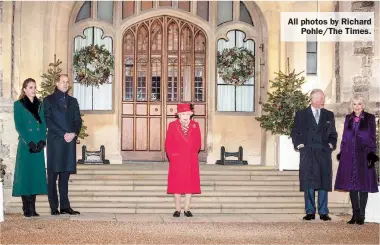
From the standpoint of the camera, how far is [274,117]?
42.4ft

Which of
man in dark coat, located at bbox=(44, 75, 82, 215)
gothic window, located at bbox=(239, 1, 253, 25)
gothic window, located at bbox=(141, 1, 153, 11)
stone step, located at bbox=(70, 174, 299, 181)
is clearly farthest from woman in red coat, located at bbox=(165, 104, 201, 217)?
gothic window, located at bbox=(239, 1, 253, 25)

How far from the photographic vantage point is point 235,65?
1495 centimetres

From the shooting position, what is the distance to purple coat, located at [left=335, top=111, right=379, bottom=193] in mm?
9609

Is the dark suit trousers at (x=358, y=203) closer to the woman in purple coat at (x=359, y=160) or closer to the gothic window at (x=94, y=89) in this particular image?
the woman in purple coat at (x=359, y=160)

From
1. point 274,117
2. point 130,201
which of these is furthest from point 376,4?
point 130,201

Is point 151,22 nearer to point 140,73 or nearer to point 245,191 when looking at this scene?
point 140,73

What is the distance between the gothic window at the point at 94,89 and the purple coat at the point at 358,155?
641 centimetres

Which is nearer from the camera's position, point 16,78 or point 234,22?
point 16,78

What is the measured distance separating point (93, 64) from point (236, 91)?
2.99m

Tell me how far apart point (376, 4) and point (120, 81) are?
5.60 m

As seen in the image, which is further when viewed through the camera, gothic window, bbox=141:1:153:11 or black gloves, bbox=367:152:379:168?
gothic window, bbox=141:1:153:11

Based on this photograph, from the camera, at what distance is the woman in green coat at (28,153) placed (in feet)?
32.0

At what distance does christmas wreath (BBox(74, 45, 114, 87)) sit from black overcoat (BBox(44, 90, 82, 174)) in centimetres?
460

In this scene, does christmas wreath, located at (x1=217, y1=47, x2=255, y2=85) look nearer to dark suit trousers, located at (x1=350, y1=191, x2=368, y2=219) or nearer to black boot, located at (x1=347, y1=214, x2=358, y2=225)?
dark suit trousers, located at (x1=350, y1=191, x2=368, y2=219)
